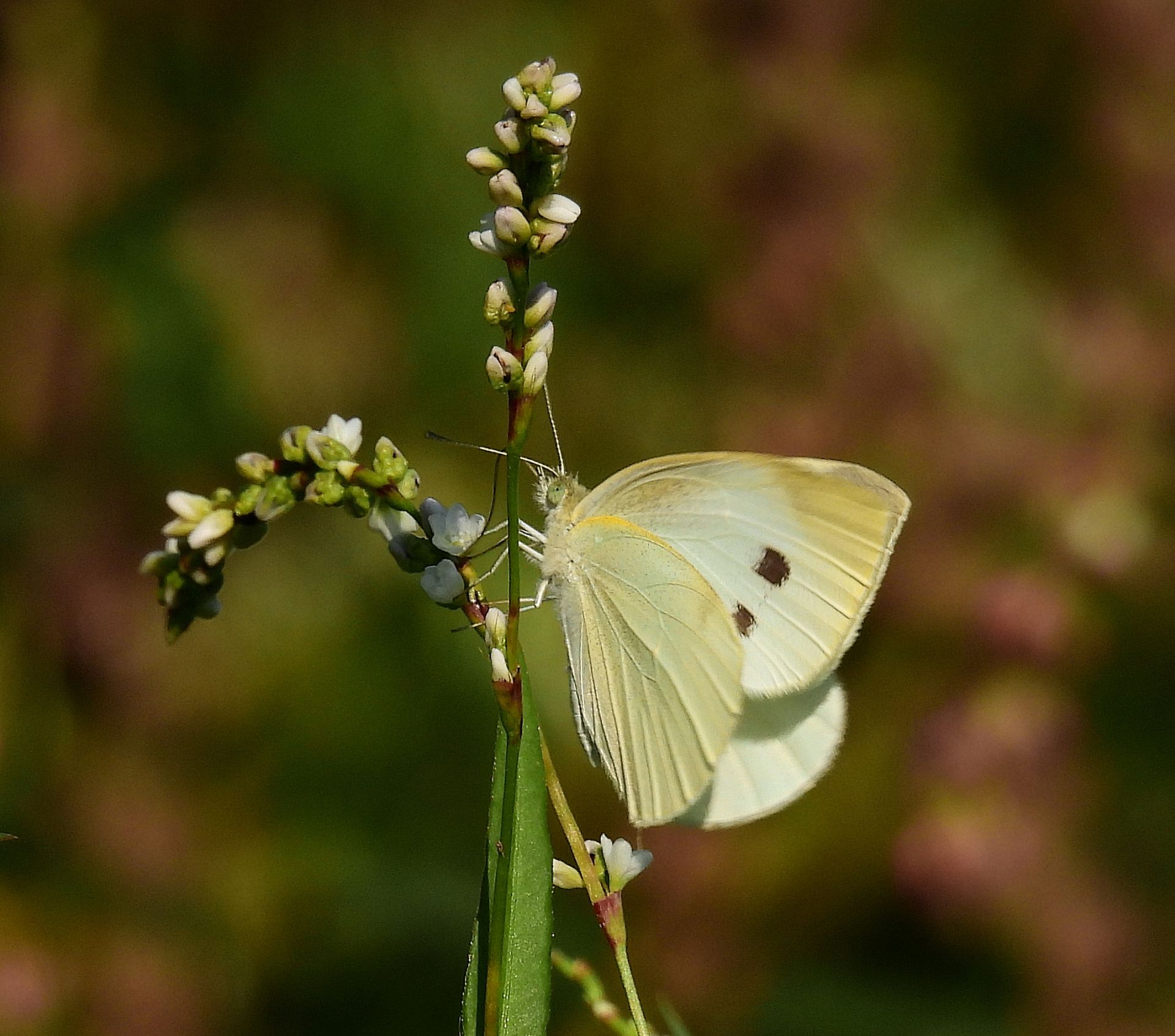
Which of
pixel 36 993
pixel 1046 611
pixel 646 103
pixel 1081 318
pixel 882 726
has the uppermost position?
pixel 646 103

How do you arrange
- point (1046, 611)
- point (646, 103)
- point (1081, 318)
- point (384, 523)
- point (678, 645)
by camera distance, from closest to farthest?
point (384, 523) < point (678, 645) < point (1046, 611) < point (1081, 318) < point (646, 103)

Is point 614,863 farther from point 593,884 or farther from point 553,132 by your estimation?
point 553,132

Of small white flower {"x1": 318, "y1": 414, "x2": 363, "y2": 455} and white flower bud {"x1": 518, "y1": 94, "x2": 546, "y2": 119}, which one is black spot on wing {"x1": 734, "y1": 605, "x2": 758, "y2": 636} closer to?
small white flower {"x1": 318, "y1": 414, "x2": 363, "y2": 455}

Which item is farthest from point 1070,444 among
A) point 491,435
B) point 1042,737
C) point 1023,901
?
point 491,435

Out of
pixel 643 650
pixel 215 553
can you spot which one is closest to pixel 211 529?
pixel 215 553

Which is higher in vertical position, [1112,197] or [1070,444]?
[1112,197]

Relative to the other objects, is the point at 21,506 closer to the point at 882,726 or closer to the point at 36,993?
the point at 36,993

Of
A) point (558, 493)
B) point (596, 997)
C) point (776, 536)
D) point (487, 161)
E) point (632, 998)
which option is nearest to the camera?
point (632, 998)
